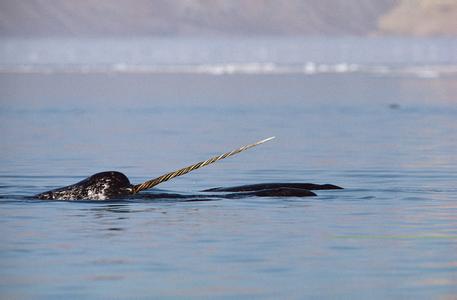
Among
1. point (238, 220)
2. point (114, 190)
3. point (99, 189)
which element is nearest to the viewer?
point (238, 220)

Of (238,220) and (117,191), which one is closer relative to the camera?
(238,220)

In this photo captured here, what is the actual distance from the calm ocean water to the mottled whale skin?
0.34 m

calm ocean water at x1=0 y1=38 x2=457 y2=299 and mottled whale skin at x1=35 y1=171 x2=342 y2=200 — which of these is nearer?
calm ocean water at x1=0 y1=38 x2=457 y2=299

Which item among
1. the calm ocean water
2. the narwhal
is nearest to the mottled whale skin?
the narwhal

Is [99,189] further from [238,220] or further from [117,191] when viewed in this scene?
[238,220]

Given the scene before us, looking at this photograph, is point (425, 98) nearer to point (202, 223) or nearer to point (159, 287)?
point (202, 223)

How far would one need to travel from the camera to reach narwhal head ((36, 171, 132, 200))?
2339 centimetres

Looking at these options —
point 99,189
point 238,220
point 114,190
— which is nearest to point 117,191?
point 114,190

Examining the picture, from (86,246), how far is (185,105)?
173 feet

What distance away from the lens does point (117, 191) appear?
2362 cm

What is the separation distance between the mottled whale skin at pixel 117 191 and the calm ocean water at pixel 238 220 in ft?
1.12

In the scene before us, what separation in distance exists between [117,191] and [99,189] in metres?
0.31

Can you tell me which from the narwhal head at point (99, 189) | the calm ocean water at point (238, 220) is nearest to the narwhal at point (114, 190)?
the narwhal head at point (99, 189)

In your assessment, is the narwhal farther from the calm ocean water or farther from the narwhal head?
the calm ocean water
